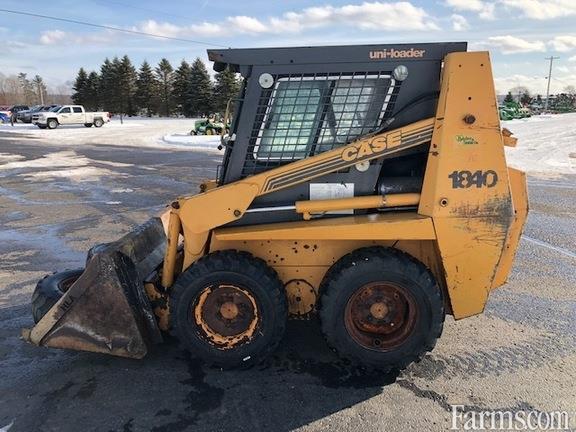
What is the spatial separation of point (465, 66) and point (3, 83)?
143862 millimetres

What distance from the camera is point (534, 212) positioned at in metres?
9.09

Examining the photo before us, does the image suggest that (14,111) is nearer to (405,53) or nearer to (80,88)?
(80,88)

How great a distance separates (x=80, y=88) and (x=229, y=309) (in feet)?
225

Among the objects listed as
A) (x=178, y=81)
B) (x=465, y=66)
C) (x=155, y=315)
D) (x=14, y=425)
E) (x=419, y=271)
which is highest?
(x=178, y=81)

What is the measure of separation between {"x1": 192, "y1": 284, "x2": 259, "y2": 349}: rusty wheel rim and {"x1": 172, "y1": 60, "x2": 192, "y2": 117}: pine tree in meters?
57.7

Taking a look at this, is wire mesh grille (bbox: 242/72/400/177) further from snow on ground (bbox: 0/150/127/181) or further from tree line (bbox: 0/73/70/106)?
tree line (bbox: 0/73/70/106)

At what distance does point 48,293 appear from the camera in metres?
4.07

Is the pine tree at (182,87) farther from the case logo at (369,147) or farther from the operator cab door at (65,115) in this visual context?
the case logo at (369,147)

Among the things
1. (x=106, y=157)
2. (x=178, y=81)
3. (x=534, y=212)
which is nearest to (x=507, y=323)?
(x=534, y=212)

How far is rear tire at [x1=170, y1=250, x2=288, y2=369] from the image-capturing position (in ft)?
12.1

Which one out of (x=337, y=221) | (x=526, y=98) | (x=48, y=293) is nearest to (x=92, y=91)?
(x=48, y=293)

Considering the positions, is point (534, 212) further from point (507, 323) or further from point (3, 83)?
point (3, 83)

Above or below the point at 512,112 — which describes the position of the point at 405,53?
below

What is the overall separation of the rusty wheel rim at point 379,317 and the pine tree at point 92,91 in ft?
218
